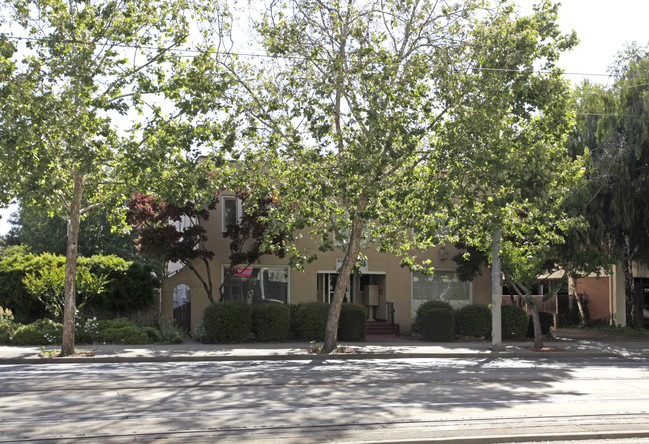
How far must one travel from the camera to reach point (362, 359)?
61.2ft

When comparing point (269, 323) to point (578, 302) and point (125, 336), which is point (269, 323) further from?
point (578, 302)

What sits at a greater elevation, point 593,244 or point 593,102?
point 593,102

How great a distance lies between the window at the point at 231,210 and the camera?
24.7 m

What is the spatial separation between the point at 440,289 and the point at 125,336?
1279cm

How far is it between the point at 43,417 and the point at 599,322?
27.6 meters

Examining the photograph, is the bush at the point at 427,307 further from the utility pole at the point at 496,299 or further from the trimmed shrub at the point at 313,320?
the trimmed shrub at the point at 313,320

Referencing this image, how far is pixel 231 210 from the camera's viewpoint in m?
24.8

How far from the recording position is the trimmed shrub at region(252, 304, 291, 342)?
22.0m

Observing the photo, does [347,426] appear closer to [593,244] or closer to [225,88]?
[225,88]

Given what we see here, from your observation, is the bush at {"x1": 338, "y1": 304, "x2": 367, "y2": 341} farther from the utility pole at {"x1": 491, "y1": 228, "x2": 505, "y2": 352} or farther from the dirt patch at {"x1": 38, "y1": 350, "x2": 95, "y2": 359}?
the dirt patch at {"x1": 38, "y1": 350, "x2": 95, "y2": 359}

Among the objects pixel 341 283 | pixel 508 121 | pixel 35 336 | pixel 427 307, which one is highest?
pixel 508 121

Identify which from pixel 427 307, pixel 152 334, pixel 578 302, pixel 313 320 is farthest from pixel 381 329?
pixel 578 302

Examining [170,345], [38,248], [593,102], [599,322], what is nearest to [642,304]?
[599,322]

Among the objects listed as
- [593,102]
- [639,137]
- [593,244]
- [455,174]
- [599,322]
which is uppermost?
[593,102]
